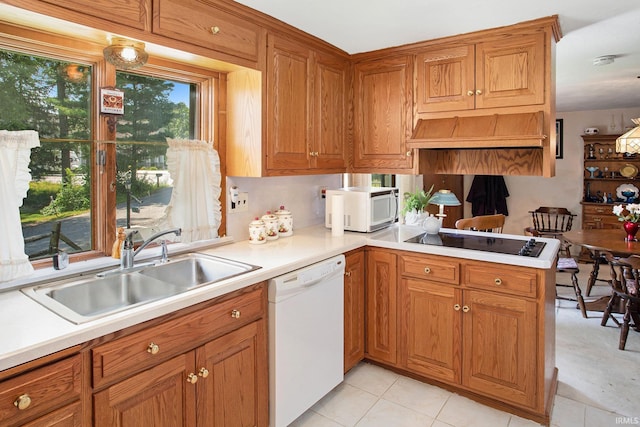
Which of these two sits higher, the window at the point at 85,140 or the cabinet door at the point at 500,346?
the window at the point at 85,140

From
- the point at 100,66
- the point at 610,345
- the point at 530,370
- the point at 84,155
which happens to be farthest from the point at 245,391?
the point at 610,345

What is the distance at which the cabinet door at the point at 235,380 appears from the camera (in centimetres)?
172

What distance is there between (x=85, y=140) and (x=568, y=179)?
6661mm

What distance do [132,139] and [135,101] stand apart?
0.20 m

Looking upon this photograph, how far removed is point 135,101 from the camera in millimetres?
2139

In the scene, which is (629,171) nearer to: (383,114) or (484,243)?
(484,243)

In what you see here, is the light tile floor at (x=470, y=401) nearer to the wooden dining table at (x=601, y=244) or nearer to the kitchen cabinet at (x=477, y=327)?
the kitchen cabinet at (x=477, y=327)

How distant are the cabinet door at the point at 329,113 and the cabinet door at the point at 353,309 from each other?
2.32ft

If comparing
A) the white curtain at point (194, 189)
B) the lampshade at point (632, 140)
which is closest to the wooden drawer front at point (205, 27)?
the white curtain at point (194, 189)

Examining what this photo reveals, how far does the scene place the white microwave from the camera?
291 centimetres

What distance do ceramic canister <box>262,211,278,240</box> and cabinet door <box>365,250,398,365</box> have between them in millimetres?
650

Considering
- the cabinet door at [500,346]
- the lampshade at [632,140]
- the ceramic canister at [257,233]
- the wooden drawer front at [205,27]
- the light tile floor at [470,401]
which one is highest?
the wooden drawer front at [205,27]

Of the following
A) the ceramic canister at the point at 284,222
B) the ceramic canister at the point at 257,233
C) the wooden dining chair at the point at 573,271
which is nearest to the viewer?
the ceramic canister at the point at 257,233

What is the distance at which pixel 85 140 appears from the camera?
194 cm
